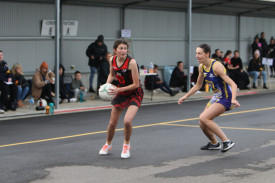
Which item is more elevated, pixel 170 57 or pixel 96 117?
pixel 170 57

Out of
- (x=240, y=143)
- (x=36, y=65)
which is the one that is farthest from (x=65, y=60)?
(x=240, y=143)

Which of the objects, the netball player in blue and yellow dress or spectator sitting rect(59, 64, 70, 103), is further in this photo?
spectator sitting rect(59, 64, 70, 103)

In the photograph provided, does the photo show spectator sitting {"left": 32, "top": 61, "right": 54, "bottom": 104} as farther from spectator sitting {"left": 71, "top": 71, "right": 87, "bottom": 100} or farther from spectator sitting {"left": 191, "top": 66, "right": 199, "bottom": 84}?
spectator sitting {"left": 191, "top": 66, "right": 199, "bottom": 84}

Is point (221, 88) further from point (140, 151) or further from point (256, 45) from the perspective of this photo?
point (256, 45)

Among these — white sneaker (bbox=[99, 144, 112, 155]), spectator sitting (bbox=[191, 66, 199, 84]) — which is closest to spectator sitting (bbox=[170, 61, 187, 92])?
spectator sitting (bbox=[191, 66, 199, 84])

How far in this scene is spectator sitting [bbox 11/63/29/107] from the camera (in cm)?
1623

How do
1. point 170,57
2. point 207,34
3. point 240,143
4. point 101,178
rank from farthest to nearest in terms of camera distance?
point 207,34 → point 170,57 → point 240,143 → point 101,178

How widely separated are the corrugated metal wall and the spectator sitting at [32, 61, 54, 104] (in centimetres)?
144

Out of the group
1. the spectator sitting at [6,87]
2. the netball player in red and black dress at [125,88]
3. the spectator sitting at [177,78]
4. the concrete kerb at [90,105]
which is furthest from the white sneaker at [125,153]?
the spectator sitting at [177,78]

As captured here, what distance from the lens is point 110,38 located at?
70.2ft

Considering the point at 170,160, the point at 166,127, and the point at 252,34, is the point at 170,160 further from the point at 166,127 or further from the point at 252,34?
the point at 252,34

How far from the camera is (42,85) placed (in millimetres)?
16859

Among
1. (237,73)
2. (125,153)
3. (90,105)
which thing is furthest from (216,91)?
(237,73)

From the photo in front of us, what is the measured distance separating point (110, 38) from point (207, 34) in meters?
6.63
